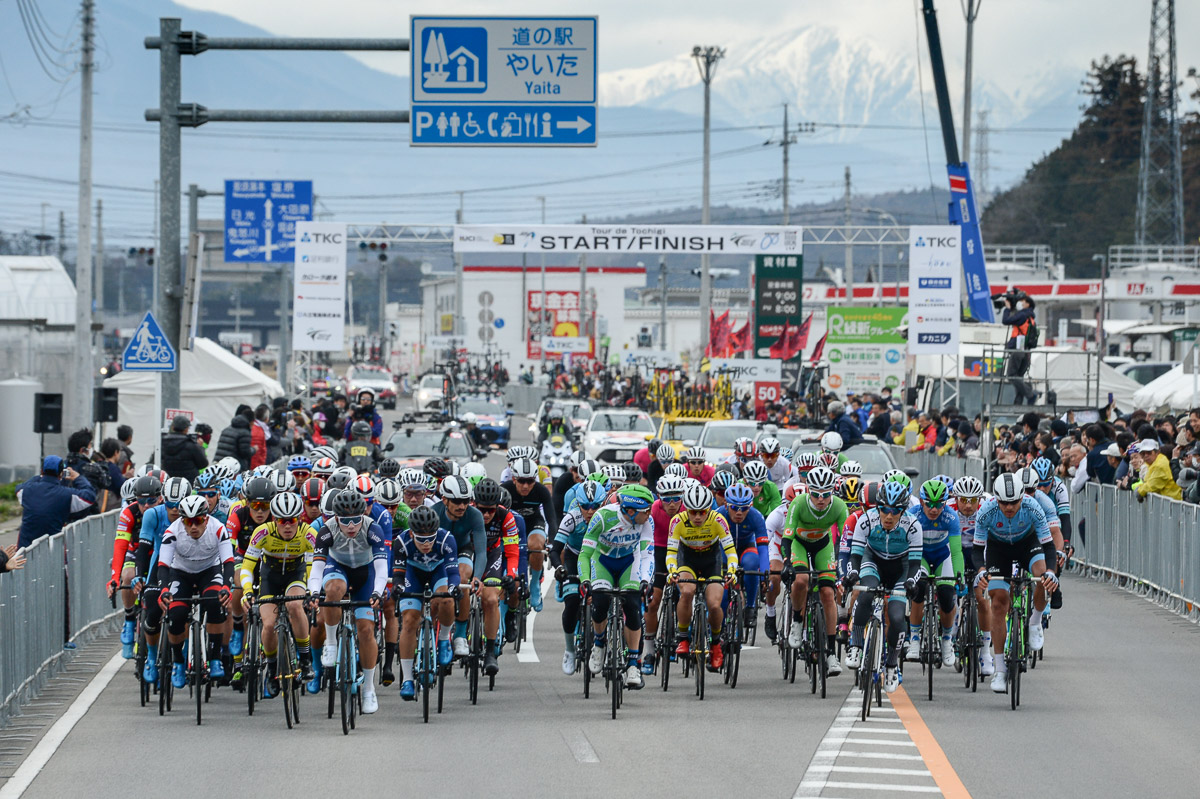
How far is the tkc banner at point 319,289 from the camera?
34.2 m

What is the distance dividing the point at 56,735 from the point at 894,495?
6.10 meters

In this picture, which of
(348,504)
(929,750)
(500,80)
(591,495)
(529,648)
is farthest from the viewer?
(500,80)

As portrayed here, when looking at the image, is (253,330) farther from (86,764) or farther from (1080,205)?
(86,764)

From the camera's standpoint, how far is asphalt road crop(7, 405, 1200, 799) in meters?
9.37

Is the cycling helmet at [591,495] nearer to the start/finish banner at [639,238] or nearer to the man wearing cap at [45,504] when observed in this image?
the man wearing cap at [45,504]

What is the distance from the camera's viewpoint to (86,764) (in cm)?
997

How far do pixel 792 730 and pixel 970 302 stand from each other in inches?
1097

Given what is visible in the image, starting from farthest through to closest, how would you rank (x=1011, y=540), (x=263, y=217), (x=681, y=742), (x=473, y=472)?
(x=263, y=217), (x=473, y=472), (x=1011, y=540), (x=681, y=742)

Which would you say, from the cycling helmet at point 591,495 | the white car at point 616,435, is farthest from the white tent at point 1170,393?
the cycling helmet at point 591,495

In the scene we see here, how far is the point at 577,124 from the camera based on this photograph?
20.0 meters

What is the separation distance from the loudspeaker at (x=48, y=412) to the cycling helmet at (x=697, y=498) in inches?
582

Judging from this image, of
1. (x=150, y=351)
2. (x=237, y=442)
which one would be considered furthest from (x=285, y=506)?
(x=237, y=442)

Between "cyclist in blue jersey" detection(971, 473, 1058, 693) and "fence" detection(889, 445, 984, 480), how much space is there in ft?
42.8

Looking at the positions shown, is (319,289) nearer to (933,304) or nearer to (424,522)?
(933,304)
